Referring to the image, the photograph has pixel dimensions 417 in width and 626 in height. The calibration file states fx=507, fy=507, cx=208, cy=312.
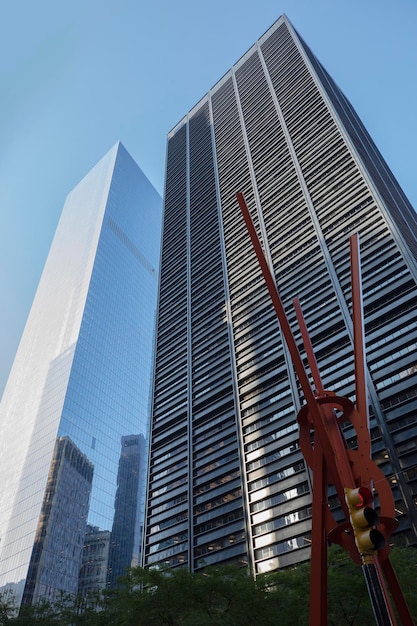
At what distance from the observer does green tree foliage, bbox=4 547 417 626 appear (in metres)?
21.2

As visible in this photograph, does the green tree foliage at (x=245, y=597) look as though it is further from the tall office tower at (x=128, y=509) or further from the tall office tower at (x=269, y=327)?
the tall office tower at (x=128, y=509)

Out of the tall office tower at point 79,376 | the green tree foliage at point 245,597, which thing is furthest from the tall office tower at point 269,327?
the tall office tower at point 79,376

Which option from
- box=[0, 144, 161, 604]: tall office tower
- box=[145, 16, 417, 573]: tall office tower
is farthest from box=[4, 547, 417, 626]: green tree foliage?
box=[0, 144, 161, 604]: tall office tower

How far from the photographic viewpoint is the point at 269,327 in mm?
65812

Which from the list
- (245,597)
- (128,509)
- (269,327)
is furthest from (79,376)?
(245,597)

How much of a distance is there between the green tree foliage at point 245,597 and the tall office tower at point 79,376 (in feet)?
170

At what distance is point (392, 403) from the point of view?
4788 cm

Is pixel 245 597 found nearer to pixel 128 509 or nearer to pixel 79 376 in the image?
pixel 79 376

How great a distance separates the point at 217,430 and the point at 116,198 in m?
112

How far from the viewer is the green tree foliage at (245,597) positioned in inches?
836

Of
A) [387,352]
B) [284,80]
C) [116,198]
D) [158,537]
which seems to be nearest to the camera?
[387,352]

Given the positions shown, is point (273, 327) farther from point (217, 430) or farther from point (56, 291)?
point (56, 291)

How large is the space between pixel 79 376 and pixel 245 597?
293 ft

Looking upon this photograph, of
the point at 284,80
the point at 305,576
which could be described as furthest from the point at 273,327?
the point at 284,80
